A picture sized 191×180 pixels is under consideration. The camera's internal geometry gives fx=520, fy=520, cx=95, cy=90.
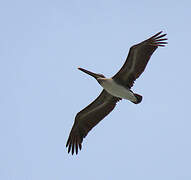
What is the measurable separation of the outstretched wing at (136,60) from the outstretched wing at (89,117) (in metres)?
1.29

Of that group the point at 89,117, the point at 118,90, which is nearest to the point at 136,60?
the point at 118,90

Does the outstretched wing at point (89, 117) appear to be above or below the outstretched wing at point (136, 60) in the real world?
below

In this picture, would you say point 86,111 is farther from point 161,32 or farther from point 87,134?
point 161,32

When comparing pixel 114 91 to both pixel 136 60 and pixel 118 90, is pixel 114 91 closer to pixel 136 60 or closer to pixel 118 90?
pixel 118 90

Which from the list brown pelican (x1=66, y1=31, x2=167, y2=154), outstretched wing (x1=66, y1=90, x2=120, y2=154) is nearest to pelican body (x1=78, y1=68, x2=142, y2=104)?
brown pelican (x1=66, y1=31, x2=167, y2=154)

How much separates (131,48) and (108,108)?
9.92 ft

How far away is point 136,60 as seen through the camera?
787 inches

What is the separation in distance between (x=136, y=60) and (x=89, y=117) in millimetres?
3417

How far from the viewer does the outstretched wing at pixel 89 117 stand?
70.5 ft

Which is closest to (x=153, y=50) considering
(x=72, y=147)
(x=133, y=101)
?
(x=133, y=101)

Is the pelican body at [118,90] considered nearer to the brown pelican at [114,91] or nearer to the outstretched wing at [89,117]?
the brown pelican at [114,91]

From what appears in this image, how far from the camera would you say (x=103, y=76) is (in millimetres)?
20750

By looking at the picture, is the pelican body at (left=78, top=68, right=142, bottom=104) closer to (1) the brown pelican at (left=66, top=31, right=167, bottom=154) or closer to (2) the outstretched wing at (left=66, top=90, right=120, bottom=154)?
(1) the brown pelican at (left=66, top=31, right=167, bottom=154)

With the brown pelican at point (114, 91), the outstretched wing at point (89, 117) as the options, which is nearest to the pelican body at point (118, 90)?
the brown pelican at point (114, 91)
